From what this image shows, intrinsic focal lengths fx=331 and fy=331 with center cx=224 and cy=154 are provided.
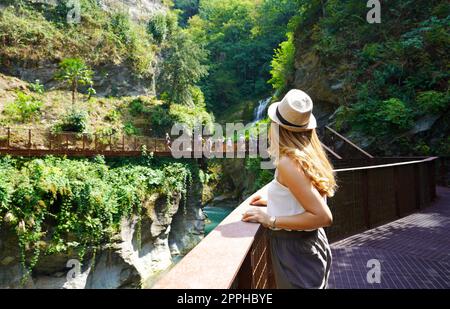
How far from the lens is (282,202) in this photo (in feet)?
6.91

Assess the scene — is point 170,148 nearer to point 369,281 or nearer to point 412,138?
point 412,138

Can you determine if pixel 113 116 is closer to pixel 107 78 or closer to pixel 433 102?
pixel 107 78

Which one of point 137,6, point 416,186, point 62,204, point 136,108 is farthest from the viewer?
point 137,6

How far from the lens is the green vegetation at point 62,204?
39.9ft

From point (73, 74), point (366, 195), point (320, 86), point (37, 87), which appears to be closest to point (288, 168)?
point (366, 195)

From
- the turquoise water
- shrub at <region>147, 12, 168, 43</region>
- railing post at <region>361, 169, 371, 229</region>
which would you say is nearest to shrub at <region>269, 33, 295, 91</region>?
the turquoise water

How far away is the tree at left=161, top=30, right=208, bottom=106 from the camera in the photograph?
28.9 meters

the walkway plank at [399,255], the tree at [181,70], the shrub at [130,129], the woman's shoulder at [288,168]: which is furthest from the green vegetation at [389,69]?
the woman's shoulder at [288,168]

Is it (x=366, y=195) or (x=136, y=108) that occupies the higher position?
(x=136, y=108)

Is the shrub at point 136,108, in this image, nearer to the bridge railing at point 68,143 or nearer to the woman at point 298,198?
the bridge railing at point 68,143

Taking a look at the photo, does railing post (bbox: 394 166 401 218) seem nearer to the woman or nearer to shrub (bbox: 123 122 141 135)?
the woman

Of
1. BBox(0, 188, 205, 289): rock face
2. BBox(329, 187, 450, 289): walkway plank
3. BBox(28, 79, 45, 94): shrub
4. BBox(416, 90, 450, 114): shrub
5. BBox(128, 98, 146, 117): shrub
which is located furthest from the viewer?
BBox(128, 98, 146, 117): shrub

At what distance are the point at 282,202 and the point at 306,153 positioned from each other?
35 centimetres

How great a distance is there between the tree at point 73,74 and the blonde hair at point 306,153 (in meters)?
26.0
